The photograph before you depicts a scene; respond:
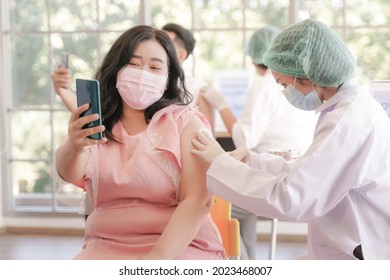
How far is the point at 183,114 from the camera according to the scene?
2082mm

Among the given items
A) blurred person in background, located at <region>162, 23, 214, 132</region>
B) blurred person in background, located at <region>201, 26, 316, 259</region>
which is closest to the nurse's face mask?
blurred person in background, located at <region>201, 26, 316, 259</region>

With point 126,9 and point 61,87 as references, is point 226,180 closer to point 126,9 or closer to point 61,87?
point 61,87

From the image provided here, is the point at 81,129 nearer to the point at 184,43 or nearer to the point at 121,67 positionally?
the point at 121,67

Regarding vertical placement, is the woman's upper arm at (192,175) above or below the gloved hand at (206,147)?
below

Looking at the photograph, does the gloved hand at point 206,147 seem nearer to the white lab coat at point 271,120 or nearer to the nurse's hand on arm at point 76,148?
the nurse's hand on arm at point 76,148

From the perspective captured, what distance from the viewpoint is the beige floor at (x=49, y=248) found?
169 inches

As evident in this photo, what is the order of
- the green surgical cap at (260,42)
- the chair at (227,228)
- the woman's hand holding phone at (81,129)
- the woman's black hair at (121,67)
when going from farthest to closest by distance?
the green surgical cap at (260,42)
the chair at (227,228)
the woman's black hair at (121,67)
the woman's hand holding phone at (81,129)

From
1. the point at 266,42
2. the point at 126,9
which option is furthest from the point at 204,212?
the point at 126,9

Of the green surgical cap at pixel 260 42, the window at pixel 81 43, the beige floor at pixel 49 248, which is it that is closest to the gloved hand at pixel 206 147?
the green surgical cap at pixel 260 42

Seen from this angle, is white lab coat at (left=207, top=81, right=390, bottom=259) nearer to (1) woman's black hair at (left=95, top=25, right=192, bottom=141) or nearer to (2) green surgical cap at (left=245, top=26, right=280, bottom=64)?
(1) woman's black hair at (left=95, top=25, right=192, bottom=141)

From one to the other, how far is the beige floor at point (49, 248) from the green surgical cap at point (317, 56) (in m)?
2.50

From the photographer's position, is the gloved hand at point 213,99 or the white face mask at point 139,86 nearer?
the white face mask at point 139,86

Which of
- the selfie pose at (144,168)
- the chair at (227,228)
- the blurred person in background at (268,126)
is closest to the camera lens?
the selfie pose at (144,168)

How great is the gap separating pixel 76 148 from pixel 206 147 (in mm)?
348
